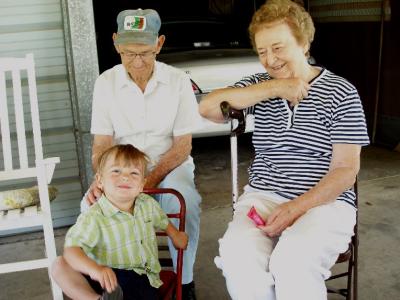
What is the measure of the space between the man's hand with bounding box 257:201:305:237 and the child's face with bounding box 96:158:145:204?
0.49m

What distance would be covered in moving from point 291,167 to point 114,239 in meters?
0.74

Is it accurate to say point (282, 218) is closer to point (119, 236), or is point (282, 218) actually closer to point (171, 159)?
point (119, 236)

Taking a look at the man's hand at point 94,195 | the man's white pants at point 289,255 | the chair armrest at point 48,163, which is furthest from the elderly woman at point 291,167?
the chair armrest at point 48,163

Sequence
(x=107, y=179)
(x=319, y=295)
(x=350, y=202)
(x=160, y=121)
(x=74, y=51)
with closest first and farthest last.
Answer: (x=319, y=295)
(x=107, y=179)
(x=350, y=202)
(x=160, y=121)
(x=74, y=51)

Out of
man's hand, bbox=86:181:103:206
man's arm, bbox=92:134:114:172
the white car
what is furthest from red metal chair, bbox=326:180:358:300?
the white car

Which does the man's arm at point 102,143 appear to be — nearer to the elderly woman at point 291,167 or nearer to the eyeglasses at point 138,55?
the eyeglasses at point 138,55

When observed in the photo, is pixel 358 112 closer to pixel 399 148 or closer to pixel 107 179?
pixel 107 179

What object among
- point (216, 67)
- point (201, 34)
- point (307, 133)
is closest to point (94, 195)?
point (307, 133)

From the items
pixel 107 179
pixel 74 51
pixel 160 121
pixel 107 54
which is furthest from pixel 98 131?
pixel 107 54

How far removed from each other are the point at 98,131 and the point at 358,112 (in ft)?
3.99

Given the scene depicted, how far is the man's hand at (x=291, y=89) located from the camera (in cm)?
213

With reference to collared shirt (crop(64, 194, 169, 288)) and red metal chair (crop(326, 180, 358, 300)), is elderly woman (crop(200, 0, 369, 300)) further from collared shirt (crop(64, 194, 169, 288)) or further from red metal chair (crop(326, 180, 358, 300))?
collared shirt (crop(64, 194, 169, 288))

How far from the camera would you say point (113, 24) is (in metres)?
6.20

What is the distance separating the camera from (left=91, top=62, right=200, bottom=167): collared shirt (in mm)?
2645
